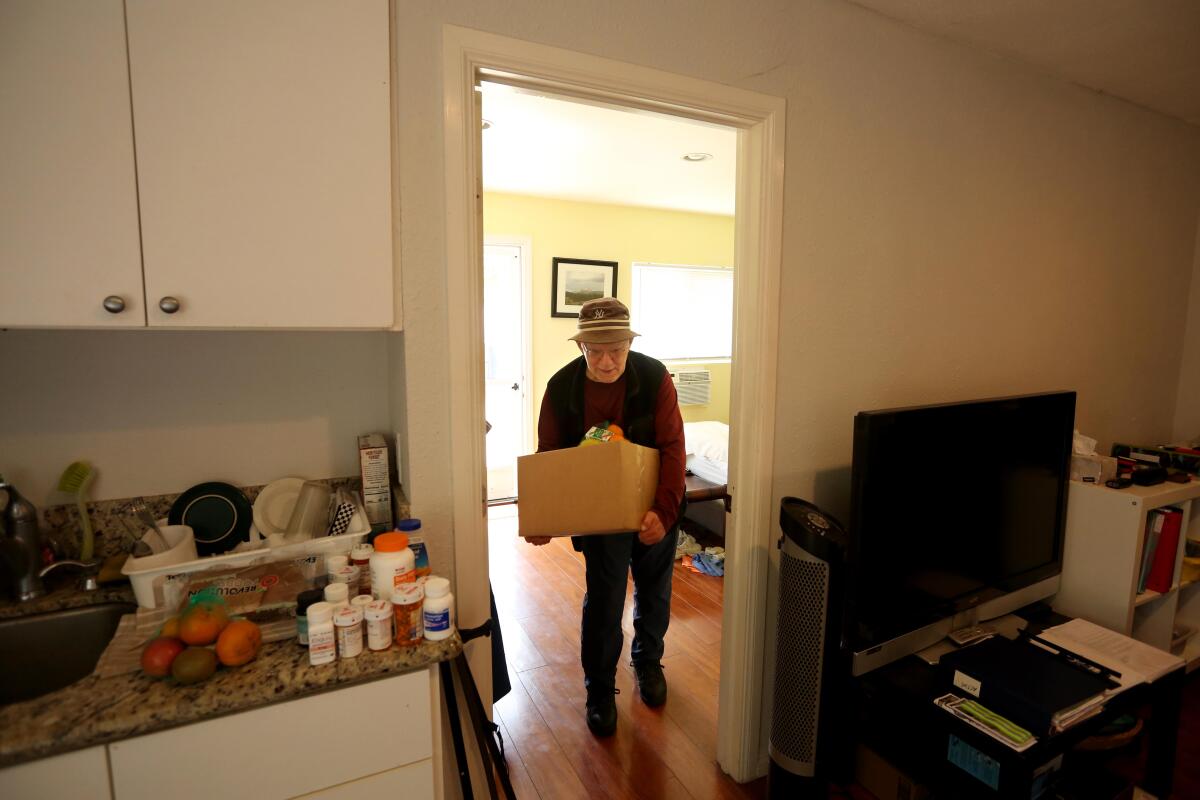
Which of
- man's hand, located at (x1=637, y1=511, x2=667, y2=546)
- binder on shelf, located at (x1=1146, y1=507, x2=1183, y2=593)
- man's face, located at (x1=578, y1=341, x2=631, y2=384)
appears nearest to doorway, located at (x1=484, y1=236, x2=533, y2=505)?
man's face, located at (x1=578, y1=341, x2=631, y2=384)

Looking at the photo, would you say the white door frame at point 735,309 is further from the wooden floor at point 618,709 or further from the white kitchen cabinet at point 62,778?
the white kitchen cabinet at point 62,778

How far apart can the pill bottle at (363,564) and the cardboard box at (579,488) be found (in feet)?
1.57

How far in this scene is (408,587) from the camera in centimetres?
104

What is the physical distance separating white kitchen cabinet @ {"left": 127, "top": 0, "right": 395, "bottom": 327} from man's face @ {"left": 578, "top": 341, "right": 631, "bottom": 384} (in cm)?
80

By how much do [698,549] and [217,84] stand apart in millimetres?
3267

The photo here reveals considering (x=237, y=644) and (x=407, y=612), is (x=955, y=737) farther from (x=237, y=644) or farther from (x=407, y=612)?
(x=237, y=644)

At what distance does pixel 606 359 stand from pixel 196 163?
115 cm

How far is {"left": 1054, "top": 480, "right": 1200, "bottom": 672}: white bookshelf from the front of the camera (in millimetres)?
1967

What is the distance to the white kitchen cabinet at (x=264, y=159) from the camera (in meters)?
1.00

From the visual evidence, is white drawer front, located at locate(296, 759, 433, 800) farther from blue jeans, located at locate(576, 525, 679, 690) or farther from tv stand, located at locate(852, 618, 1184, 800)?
tv stand, located at locate(852, 618, 1184, 800)

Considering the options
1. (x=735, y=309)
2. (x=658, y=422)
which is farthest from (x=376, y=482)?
(x=735, y=309)

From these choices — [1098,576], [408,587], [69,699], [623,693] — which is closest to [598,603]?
[623,693]

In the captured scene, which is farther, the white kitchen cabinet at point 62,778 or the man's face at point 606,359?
the man's face at point 606,359

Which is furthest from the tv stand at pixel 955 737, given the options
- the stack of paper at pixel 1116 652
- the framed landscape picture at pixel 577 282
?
the framed landscape picture at pixel 577 282
